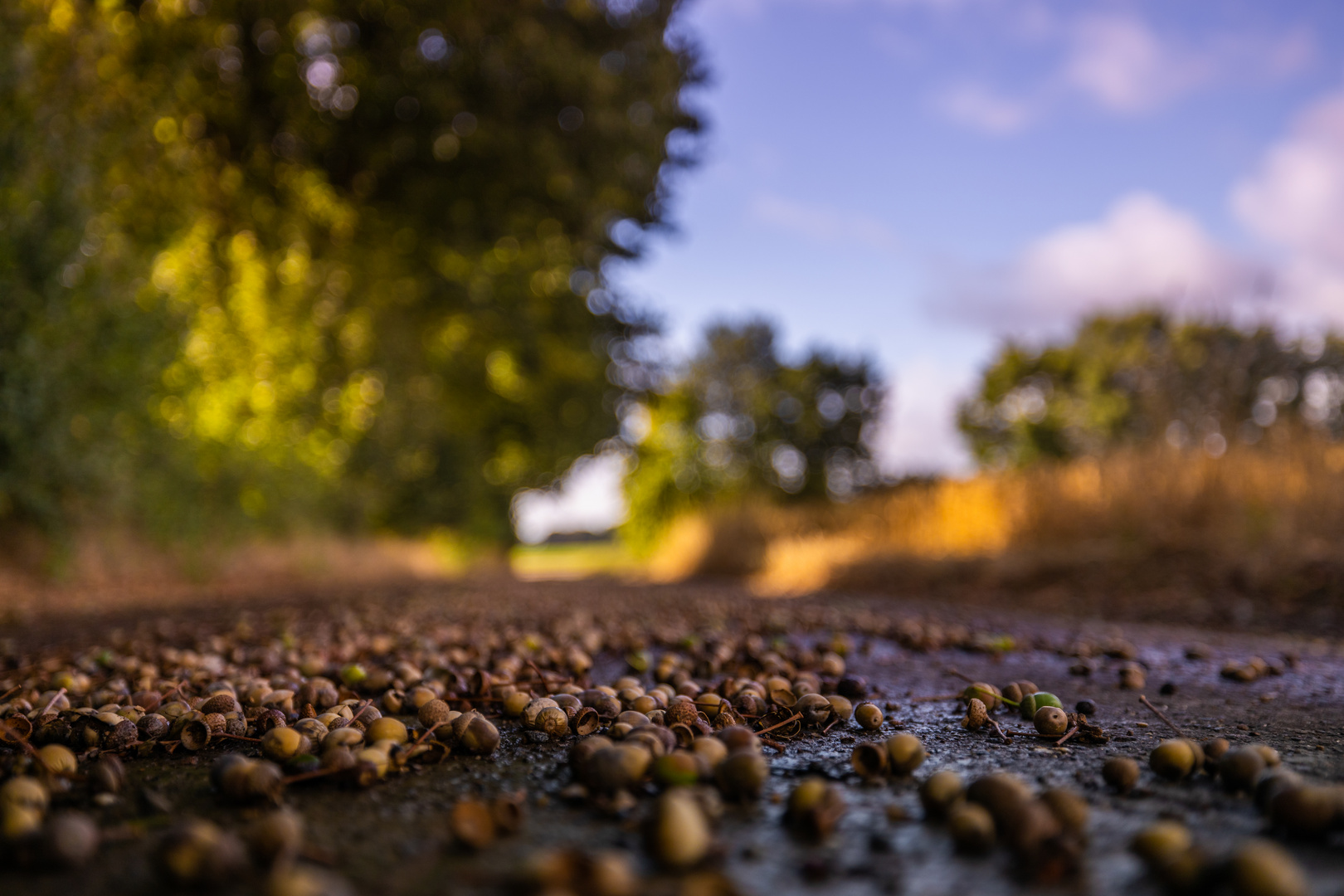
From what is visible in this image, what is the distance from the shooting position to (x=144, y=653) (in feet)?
8.73

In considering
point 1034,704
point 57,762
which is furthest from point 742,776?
point 57,762

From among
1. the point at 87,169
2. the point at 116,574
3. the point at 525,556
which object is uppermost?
the point at 87,169

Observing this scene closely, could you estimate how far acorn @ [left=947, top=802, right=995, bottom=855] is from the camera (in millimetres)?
1023

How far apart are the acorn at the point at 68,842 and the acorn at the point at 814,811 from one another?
3.11ft

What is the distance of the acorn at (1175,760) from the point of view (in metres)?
1.33

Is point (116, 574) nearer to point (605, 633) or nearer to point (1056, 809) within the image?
point (605, 633)

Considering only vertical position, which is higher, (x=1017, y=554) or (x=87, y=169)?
(x=87, y=169)

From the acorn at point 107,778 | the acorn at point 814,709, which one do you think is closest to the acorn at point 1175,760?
the acorn at point 814,709

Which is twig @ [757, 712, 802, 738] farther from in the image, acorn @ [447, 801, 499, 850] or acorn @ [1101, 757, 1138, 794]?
acorn @ [447, 801, 499, 850]

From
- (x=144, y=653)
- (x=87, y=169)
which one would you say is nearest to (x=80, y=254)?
(x=87, y=169)

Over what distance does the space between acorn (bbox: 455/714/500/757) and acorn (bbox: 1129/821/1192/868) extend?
1081 mm

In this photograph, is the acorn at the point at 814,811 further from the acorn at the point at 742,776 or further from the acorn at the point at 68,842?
the acorn at the point at 68,842

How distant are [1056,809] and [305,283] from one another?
10402mm

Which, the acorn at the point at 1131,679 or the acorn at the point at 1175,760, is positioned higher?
the acorn at the point at 1175,760
